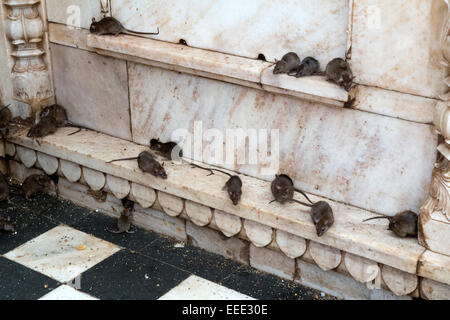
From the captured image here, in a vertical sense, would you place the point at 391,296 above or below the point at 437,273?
below

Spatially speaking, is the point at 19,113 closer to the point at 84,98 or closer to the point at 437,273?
the point at 84,98

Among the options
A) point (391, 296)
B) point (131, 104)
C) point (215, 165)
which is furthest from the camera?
point (131, 104)

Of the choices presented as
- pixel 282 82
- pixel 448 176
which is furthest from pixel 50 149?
pixel 448 176

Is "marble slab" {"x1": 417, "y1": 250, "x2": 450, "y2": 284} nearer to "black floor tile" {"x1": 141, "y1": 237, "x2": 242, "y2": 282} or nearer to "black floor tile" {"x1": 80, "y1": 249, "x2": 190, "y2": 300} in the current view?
"black floor tile" {"x1": 141, "y1": 237, "x2": 242, "y2": 282}

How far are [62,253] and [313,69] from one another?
1.90 meters

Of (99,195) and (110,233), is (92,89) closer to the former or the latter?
(99,195)

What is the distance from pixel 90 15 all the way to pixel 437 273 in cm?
279

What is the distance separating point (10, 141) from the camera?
5.42 m

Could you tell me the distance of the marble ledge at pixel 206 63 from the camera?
3.97m

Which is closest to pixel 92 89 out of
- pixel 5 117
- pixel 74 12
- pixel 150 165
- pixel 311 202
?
pixel 74 12

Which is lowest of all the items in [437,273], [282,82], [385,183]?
[437,273]

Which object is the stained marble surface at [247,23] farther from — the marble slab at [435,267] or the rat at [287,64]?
the marble slab at [435,267]

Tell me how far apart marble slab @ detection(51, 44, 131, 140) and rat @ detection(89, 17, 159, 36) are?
0.22 metres

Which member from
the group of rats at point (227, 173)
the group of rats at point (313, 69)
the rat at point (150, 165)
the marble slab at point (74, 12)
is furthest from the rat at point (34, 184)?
the group of rats at point (313, 69)
